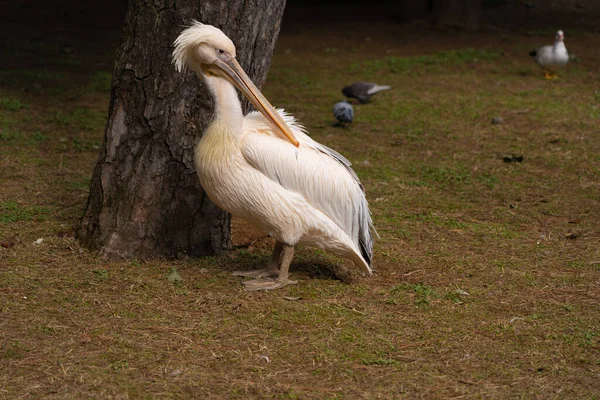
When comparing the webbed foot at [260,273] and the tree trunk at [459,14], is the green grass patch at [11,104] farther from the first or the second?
the tree trunk at [459,14]

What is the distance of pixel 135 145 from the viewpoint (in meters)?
4.60

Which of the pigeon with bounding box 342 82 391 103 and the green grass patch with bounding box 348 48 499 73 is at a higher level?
the green grass patch with bounding box 348 48 499 73

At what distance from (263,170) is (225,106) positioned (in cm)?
40

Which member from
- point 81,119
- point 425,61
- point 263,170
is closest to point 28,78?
point 81,119

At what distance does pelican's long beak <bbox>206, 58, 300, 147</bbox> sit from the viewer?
4227 millimetres

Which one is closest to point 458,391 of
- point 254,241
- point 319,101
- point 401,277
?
point 401,277

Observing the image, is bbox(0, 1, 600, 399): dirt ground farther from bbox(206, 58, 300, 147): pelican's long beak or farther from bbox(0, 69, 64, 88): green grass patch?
bbox(206, 58, 300, 147): pelican's long beak

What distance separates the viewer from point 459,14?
1388 cm

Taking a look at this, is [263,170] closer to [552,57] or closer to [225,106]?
[225,106]

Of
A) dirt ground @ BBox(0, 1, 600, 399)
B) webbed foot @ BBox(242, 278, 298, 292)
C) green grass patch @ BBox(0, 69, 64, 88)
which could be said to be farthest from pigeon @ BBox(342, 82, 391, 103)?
webbed foot @ BBox(242, 278, 298, 292)

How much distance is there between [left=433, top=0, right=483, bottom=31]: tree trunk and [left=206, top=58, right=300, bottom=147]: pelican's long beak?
33.6ft

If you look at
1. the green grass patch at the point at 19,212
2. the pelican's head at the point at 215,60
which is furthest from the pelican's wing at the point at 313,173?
the green grass patch at the point at 19,212

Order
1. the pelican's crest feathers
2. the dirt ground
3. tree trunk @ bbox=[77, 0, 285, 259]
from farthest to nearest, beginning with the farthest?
tree trunk @ bbox=[77, 0, 285, 259], the pelican's crest feathers, the dirt ground

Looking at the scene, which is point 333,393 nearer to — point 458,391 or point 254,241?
point 458,391
